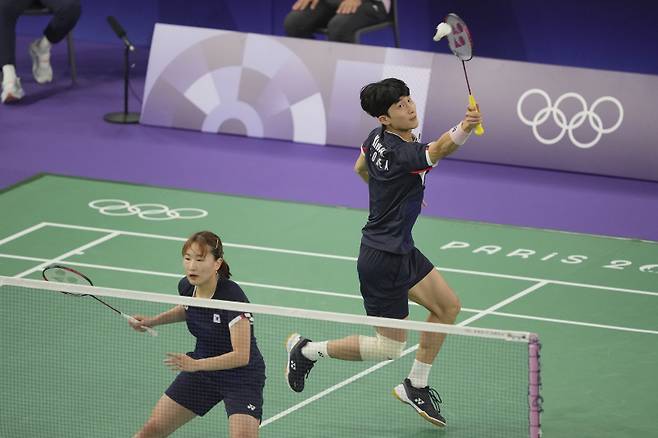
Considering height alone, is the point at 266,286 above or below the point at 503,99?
below

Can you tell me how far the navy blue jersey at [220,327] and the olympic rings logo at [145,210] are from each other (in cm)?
461

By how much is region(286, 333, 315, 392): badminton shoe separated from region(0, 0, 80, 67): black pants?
806cm

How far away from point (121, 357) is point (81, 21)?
34.2 feet

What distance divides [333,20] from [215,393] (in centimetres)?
796

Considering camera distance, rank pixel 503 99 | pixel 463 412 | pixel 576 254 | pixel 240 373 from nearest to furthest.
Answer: pixel 240 373 → pixel 463 412 → pixel 576 254 → pixel 503 99

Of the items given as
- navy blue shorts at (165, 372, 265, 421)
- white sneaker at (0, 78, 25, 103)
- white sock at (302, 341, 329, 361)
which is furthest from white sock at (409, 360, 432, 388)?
white sneaker at (0, 78, 25, 103)

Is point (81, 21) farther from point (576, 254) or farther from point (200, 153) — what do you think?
point (576, 254)

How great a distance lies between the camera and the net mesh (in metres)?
7.17

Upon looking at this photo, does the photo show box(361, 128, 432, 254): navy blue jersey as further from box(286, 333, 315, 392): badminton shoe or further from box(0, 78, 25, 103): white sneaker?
box(0, 78, 25, 103): white sneaker

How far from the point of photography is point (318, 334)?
818cm

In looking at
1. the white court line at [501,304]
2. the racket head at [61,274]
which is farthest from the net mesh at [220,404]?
the white court line at [501,304]

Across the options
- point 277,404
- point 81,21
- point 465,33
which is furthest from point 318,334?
point 81,21

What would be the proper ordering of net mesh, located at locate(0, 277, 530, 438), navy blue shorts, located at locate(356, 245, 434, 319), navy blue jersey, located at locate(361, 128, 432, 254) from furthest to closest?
net mesh, located at locate(0, 277, 530, 438)
navy blue shorts, located at locate(356, 245, 434, 319)
navy blue jersey, located at locate(361, 128, 432, 254)

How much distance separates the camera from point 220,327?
6.16 metres
